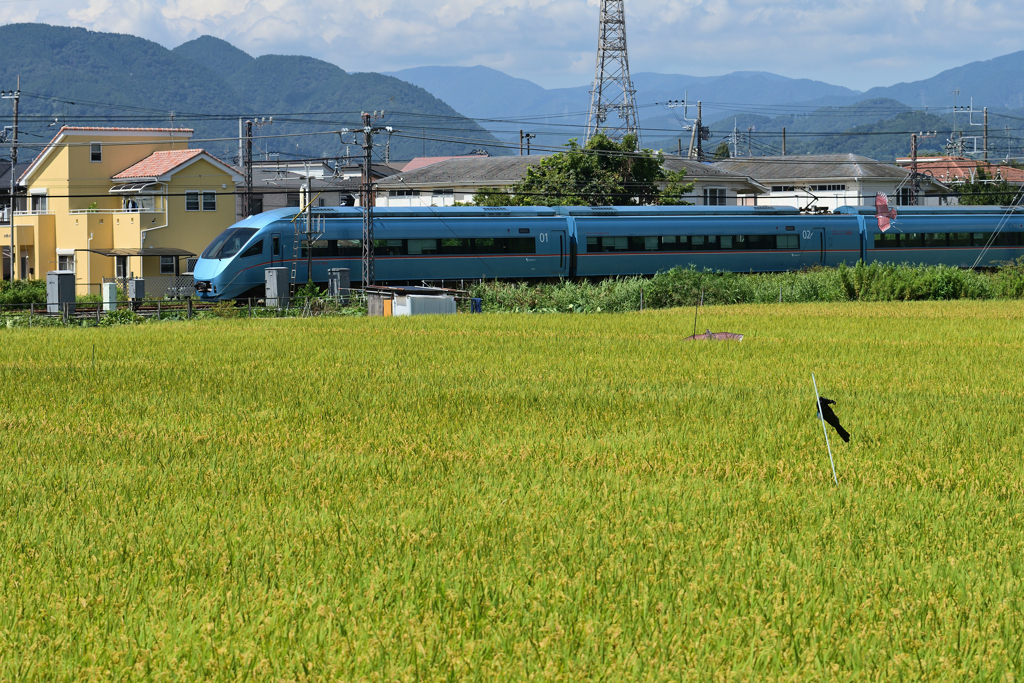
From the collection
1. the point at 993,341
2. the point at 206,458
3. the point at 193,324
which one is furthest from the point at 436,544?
the point at 193,324

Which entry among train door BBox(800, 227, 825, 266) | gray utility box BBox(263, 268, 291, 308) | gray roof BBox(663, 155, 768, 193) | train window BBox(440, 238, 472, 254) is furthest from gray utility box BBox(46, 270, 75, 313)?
gray roof BBox(663, 155, 768, 193)

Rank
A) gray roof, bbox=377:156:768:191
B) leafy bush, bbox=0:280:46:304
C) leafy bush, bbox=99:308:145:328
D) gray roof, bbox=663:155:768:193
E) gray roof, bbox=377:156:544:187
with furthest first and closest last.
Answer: gray roof, bbox=377:156:544:187 < gray roof, bbox=377:156:768:191 < gray roof, bbox=663:155:768:193 < leafy bush, bbox=0:280:46:304 < leafy bush, bbox=99:308:145:328

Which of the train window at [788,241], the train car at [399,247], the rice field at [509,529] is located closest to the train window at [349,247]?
the train car at [399,247]

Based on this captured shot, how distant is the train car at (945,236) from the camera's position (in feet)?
141

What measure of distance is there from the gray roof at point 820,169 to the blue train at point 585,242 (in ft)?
76.4

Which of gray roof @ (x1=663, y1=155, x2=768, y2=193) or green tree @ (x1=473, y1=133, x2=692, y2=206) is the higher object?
gray roof @ (x1=663, y1=155, x2=768, y2=193)

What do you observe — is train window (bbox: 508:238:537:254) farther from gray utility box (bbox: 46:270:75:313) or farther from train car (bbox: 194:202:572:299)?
gray utility box (bbox: 46:270:75:313)

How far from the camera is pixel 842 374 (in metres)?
16.1

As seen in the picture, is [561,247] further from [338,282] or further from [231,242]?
[231,242]

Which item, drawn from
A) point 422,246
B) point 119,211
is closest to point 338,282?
point 422,246

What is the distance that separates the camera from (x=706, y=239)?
40031 mm

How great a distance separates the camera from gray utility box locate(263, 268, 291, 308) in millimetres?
32250

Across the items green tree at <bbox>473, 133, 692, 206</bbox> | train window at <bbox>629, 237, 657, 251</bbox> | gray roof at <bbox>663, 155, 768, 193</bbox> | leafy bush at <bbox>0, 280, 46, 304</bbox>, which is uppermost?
gray roof at <bbox>663, 155, 768, 193</bbox>

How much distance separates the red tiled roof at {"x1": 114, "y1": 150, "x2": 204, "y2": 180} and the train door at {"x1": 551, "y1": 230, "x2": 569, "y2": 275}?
18941 millimetres
